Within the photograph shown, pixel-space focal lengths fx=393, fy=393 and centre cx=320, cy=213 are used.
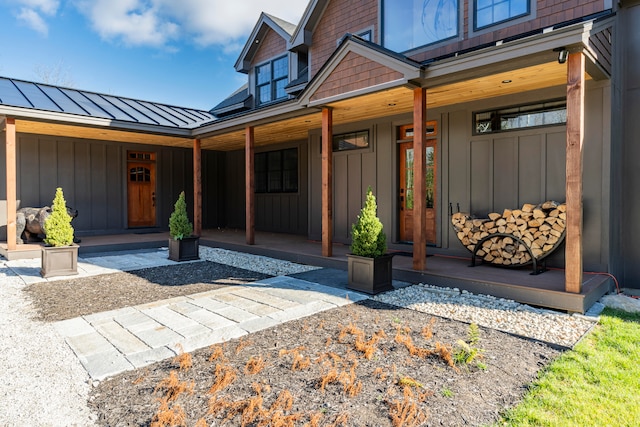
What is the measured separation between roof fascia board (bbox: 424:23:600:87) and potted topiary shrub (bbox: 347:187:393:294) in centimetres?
171

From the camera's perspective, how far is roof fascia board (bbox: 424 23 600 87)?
3.77 meters

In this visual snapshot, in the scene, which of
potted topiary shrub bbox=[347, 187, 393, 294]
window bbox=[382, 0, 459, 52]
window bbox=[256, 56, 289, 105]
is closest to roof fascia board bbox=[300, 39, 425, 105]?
potted topiary shrub bbox=[347, 187, 393, 294]

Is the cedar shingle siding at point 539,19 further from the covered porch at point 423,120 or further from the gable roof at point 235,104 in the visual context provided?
the gable roof at point 235,104

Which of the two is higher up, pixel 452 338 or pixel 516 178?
pixel 516 178

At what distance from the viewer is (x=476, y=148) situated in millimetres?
6074

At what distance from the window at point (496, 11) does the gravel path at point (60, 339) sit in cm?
418

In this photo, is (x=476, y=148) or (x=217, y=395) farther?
(x=476, y=148)

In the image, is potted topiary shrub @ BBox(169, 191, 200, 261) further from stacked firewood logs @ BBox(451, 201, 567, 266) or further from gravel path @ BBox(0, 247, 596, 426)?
stacked firewood logs @ BBox(451, 201, 567, 266)

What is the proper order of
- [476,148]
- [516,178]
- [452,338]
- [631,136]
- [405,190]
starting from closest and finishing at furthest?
[452,338], [631,136], [516,178], [476,148], [405,190]

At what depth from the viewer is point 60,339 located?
10.9 ft

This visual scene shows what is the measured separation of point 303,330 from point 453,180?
3.98 meters

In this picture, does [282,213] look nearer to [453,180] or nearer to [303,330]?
[453,180]

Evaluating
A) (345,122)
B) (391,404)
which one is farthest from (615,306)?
(345,122)

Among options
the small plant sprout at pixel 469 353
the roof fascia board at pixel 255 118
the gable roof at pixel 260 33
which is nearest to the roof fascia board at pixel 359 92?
the roof fascia board at pixel 255 118
